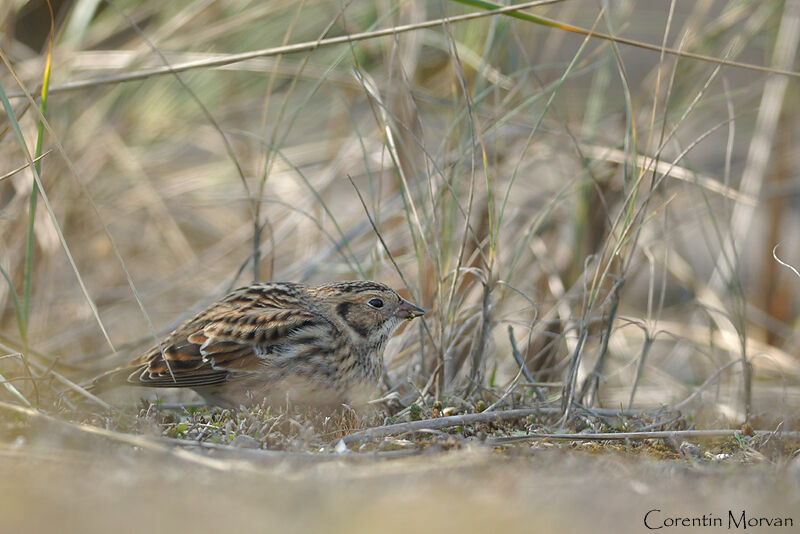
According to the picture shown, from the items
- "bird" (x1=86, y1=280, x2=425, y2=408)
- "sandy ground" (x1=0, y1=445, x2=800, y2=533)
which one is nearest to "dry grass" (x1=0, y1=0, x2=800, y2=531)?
"sandy ground" (x1=0, y1=445, x2=800, y2=533)

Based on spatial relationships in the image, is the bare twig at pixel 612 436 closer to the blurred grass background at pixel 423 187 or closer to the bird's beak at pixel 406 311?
the blurred grass background at pixel 423 187

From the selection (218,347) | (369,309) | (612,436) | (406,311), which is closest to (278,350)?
(218,347)

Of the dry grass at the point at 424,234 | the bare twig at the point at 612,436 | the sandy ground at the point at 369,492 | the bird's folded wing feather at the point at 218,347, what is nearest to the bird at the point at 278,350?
the bird's folded wing feather at the point at 218,347

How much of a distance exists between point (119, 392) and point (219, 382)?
0.69 metres

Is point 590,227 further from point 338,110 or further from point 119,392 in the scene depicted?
point 119,392

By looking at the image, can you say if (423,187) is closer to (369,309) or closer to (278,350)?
(369,309)

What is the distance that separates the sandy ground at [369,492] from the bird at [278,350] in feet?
3.61

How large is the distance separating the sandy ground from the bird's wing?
1.09 meters

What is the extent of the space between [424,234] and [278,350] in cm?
90

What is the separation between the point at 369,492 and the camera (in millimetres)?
2303

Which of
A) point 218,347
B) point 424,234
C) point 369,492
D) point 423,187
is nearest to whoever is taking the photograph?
point 369,492

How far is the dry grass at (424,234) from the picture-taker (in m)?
2.84

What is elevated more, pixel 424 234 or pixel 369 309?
pixel 424 234

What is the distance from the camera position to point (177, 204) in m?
6.96
